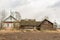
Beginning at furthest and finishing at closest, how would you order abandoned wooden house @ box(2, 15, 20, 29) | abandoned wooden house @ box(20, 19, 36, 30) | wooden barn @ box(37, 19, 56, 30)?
abandoned wooden house @ box(2, 15, 20, 29) → abandoned wooden house @ box(20, 19, 36, 30) → wooden barn @ box(37, 19, 56, 30)

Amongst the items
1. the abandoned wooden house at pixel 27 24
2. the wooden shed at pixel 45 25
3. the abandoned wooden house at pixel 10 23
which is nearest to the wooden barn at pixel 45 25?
the wooden shed at pixel 45 25

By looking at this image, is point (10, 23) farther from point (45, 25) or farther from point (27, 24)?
point (45, 25)

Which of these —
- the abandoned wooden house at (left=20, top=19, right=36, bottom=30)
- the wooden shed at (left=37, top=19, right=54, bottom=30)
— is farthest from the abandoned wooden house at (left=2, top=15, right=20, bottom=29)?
the wooden shed at (left=37, top=19, right=54, bottom=30)

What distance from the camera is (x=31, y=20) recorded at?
8338 centimetres

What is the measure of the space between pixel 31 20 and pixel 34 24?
121 inches

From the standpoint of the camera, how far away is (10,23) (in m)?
83.2

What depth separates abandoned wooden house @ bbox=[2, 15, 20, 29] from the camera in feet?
263

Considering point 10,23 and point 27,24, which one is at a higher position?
point 10,23

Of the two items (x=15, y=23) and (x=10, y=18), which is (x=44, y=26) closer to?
(x=15, y=23)

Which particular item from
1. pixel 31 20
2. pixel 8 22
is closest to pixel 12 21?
pixel 8 22

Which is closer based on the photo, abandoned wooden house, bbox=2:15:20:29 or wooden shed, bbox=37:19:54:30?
wooden shed, bbox=37:19:54:30

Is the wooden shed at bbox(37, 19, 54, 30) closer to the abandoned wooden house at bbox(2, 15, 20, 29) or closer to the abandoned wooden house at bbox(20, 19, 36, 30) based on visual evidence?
the abandoned wooden house at bbox(20, 19, 36, 30)

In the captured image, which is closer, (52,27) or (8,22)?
(52,27)

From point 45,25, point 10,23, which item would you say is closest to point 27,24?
point 45,25
